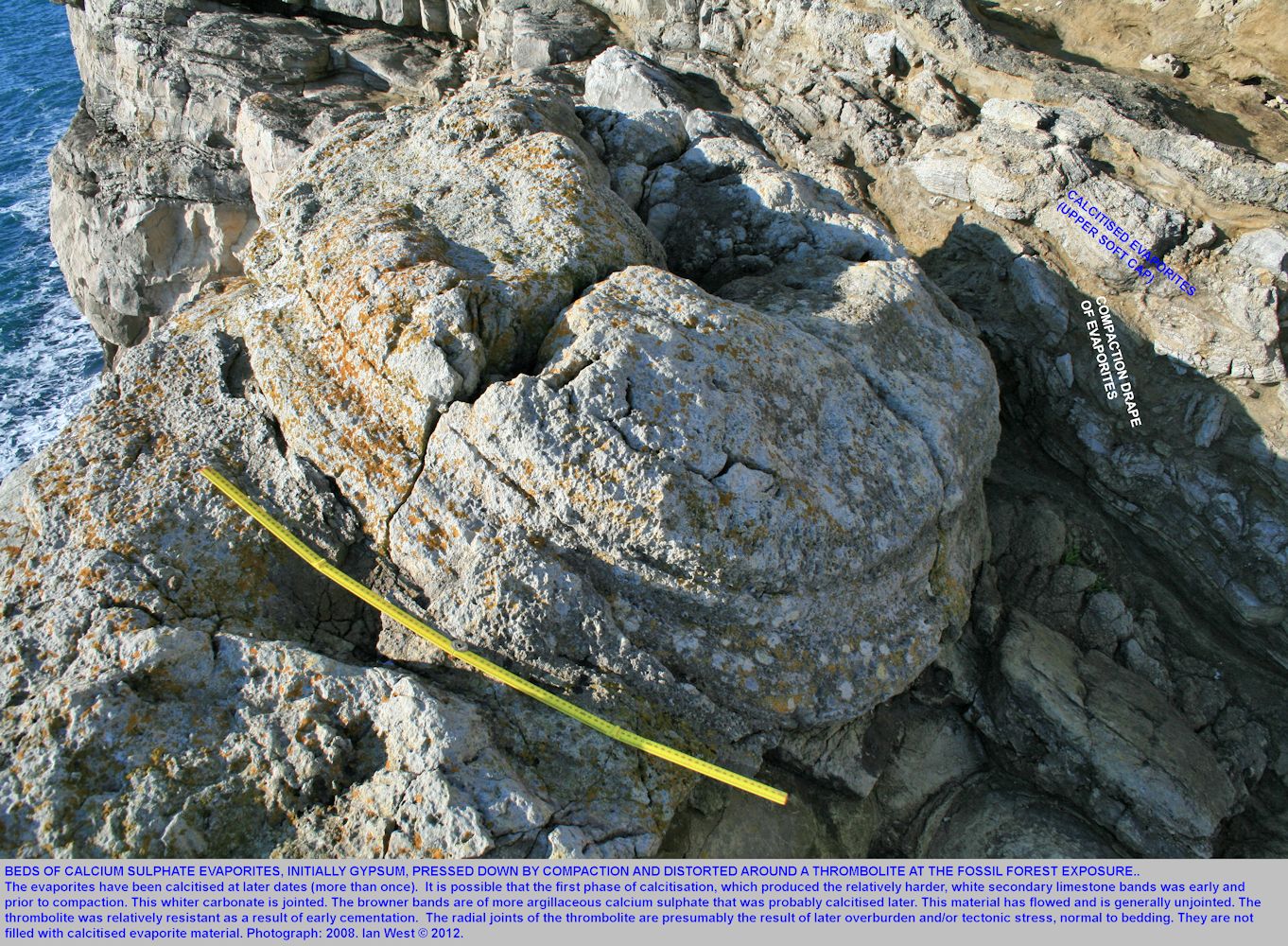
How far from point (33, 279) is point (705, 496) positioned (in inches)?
1061

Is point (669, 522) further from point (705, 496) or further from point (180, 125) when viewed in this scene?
point (180, 125)

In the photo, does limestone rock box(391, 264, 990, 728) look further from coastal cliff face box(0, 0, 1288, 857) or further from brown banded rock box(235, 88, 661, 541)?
brown banded rock box(235, 88, 661, 541)

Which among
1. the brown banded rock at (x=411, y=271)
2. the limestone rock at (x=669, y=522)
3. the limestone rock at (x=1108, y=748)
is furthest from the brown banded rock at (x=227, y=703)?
the limestone rock at (x=1108, y=748)

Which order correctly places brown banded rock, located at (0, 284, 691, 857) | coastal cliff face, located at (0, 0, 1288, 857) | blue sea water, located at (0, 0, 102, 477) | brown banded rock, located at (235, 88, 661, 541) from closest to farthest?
1. brown banded rock, located at (0, 284, 691, 857)
2. coastal cliff face, located at (0, 0, 1288, 857)
3. brown banded rock, located at (235, 88, 661, 541)
4. blue sea water, located at (0, 0, 102, 477)

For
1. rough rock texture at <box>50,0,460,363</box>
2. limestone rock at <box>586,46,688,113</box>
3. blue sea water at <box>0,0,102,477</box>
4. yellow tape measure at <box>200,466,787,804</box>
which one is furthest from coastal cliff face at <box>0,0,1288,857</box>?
blue sea water at <box>0,0,102,477</box>

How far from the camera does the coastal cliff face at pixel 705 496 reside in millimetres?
6699

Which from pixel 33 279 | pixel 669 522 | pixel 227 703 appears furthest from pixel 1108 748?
pixel 33 279

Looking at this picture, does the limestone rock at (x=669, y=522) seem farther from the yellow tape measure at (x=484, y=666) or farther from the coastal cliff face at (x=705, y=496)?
the yellow tape measure at (x=484, y=666)

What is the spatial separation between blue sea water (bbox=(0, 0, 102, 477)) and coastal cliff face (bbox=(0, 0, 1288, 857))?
12.8m

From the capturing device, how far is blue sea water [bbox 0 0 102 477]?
71.3 feet

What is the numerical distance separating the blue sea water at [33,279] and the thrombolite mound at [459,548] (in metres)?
15.9

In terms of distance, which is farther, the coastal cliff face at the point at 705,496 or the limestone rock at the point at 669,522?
the limestone rock at the point at 669,522

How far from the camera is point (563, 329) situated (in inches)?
311

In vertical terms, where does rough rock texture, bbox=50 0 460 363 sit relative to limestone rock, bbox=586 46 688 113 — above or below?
below
